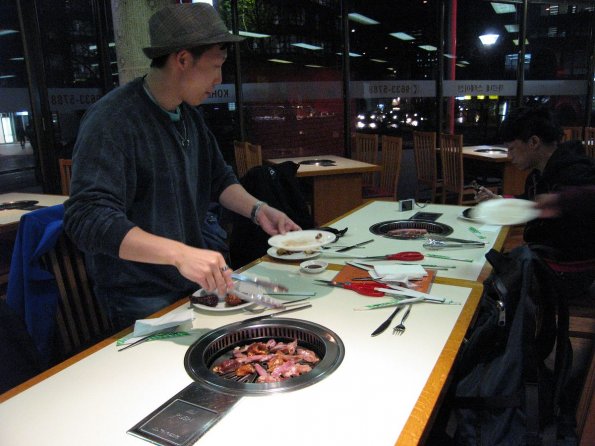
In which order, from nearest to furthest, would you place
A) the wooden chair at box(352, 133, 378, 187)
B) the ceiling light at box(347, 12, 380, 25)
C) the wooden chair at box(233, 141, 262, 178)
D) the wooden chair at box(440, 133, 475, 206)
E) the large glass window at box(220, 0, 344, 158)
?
the wooden chair at box(233, 141, 262, 178)
the wooden chair at box(440, 133, 475, 206)
the wooden chair at box(352, 133, 378, 187)
the large glass window at box(220, 0, 344, 158)
the ceiling light at box(347, 12, 380, 25)

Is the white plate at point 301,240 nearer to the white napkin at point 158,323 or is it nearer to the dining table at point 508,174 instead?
the white napkin at point 158,323

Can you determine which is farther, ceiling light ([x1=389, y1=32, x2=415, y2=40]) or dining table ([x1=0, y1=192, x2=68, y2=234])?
ceiling light ([x1=389, y1=32, x2=415, y2=40])

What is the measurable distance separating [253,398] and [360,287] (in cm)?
64

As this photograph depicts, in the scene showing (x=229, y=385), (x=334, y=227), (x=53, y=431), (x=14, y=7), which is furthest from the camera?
(x=14, y=7)

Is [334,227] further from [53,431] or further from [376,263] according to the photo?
[53,431]

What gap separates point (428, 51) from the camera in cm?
651

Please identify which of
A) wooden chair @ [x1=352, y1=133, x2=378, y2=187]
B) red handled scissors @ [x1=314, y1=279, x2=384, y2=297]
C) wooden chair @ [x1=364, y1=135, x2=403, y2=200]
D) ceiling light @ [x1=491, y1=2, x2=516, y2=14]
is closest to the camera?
red handled scissors @ [x1=314, y1=279, x2=384, y2=297]

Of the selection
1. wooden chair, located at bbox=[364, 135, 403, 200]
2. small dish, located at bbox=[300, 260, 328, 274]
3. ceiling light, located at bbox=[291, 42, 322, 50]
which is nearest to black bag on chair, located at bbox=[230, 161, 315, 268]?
small dish, located at bbox=[300, 260, 328, 274]

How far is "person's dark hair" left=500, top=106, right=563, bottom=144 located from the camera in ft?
8.25

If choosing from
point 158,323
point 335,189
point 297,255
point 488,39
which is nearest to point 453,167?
point 335,189

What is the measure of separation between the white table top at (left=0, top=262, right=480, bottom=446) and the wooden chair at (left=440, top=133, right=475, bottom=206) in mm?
4116

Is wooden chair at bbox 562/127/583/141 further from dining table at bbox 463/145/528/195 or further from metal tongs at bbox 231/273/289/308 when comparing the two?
metal tongs at bbox 231/273/289/308

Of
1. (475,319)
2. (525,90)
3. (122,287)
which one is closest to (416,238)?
(475,319)

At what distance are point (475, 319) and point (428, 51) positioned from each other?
5.87 m
